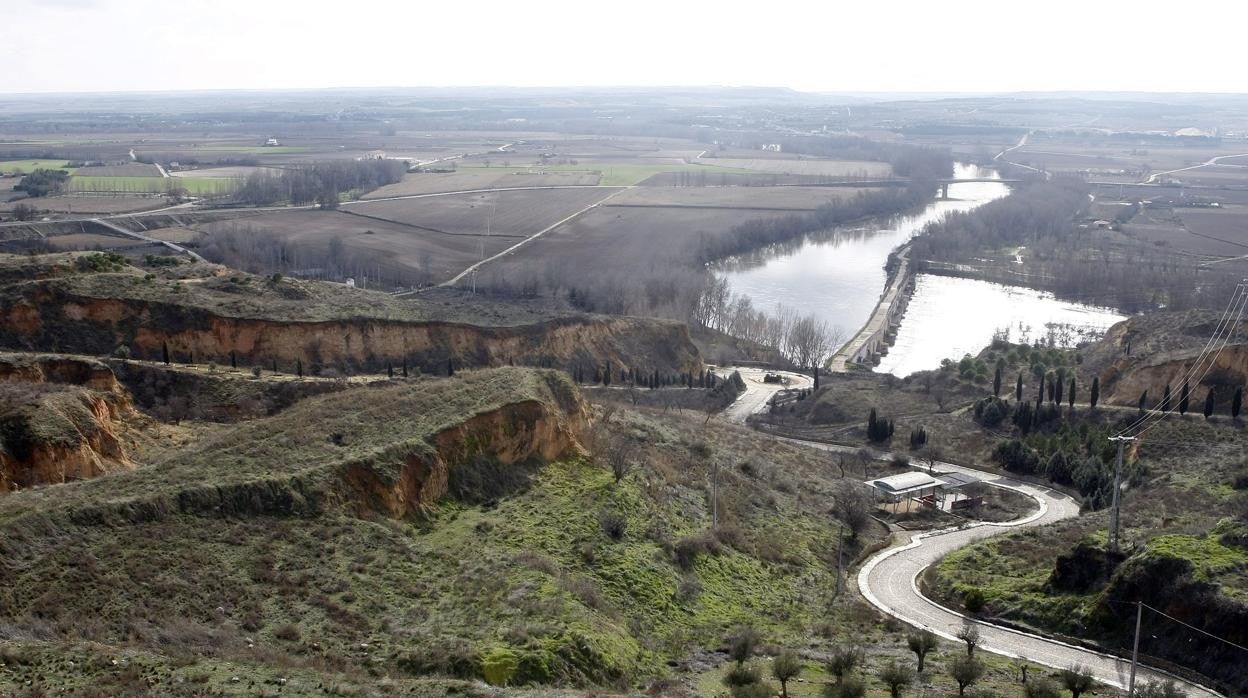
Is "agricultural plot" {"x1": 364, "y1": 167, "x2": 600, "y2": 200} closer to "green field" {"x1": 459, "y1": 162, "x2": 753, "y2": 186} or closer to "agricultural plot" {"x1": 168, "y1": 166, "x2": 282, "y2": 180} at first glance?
"green field" {"x1": 459, "y1": 162, "x2": 753, "y2": 186}

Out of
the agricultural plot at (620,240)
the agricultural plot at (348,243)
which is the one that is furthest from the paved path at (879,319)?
the agricultural plot at (348,243)

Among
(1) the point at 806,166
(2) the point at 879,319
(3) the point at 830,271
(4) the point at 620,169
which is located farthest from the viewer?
(1) the point at 806,166

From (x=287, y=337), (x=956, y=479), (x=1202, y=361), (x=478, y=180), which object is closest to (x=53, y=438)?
(x=287, y=337)

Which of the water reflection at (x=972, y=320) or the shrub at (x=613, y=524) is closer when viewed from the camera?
the shrub at (x=613, y=524)

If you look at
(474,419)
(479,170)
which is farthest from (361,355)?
(479,170)

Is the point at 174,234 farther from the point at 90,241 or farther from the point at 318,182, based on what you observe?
the point at 318,182

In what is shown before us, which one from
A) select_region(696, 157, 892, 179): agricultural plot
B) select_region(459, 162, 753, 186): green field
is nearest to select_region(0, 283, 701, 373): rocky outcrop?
select_region(459, 162, 753, 186): green field

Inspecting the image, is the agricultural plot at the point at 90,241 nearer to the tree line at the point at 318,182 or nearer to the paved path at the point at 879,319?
the tree line at the point at 318,182
